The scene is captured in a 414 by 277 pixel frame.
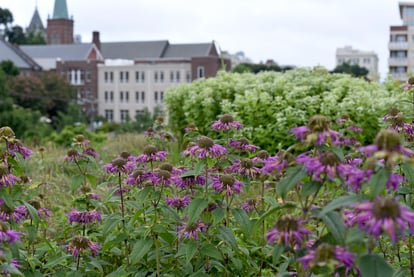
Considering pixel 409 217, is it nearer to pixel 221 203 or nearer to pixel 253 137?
pixel 221 203

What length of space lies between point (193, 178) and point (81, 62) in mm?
57474

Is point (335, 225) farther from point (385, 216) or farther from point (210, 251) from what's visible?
point (210, 251)

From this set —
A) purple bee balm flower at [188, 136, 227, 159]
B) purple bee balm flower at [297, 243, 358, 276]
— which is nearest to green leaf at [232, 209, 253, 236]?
purple bee balm flower at [188, 136, 227, 159]

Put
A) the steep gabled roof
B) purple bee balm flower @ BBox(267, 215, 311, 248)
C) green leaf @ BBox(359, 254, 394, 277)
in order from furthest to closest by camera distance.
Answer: the steep gabled roof, purple bee balm flower @ BBox(267, 215, 311, 248), green leaf @ BBox(359, 254, 394, 277)

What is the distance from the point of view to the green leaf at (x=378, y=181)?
3.65 ft

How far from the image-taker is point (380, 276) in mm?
1151

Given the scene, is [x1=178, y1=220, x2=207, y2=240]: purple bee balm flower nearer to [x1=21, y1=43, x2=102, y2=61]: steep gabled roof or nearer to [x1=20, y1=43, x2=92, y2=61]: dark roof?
[x1=21, y1=43, x2=102, y2=61]: steep gabled roof

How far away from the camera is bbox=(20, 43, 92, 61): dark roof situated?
6016 centimetres

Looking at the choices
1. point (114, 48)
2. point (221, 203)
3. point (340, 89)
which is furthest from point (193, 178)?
point (114, 48)

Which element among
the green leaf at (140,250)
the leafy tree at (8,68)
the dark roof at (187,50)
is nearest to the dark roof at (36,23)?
the dark roof at (187,50)

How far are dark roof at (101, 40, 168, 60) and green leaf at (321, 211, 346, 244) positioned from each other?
60634 millimetres

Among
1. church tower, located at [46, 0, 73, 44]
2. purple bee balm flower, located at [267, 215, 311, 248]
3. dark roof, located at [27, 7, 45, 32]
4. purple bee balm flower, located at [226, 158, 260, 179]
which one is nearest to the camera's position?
purple bee balm flower, located at [267, 215, 311, 248]

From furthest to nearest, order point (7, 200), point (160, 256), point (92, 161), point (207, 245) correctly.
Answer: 1. point (92, 161)
2. point (160, 256)
3. point (207, 245)
4. point (7, 200)

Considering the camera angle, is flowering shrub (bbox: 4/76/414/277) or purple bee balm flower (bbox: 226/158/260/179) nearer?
flowering shrub (bbox: 4/76/414/277)
